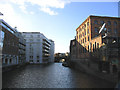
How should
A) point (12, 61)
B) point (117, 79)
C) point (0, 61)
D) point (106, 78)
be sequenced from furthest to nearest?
point (12, 61) < point (0, 61) < point (106, 78) < point (117, 79)

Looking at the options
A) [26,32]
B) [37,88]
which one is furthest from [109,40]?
[26,32]

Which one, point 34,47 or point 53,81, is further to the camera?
point 34,47

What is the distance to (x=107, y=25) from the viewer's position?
42.5m

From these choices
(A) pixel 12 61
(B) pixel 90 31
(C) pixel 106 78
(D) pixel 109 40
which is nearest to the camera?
(C) pixel 106 78

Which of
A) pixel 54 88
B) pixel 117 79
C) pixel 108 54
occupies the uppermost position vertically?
pixel 108 54

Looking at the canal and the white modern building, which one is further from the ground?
the white modern building

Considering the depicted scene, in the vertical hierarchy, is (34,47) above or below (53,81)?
above

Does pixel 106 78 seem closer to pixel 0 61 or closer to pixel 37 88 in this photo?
pixel 37 88

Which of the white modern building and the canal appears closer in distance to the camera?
the canal

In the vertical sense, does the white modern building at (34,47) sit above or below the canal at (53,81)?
above

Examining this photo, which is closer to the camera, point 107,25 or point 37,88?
point 37,88

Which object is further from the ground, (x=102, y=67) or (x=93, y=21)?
A: (x=93, y=21)

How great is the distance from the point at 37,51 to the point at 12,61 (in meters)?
37.2

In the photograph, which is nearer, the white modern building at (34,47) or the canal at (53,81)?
the canal at (53,81)
